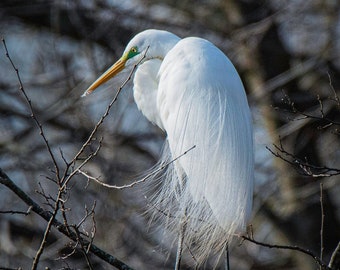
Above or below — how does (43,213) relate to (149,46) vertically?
below

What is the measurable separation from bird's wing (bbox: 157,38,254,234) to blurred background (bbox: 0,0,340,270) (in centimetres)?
206

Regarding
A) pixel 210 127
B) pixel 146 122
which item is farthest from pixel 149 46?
pixel 146 122

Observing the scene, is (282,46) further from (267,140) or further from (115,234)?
(115,234)

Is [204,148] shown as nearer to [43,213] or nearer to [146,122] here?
[43,213]

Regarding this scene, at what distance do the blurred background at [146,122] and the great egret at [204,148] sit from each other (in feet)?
6.52

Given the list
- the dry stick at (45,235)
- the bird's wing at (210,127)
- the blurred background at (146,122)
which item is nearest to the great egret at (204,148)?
the bird's wing at (210,127)

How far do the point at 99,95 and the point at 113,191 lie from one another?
0.73 m

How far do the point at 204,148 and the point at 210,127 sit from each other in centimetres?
10

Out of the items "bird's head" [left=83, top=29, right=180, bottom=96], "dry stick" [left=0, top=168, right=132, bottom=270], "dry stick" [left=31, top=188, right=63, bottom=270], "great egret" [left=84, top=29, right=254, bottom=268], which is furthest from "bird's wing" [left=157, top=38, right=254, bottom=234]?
"dry stick" [left=31, top=188, right=63, bottom=270]

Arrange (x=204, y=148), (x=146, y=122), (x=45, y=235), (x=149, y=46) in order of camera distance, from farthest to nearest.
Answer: (x=146, y=122) → (x=149, y=46) → (x=204, y=148) → (x=45, y=235)

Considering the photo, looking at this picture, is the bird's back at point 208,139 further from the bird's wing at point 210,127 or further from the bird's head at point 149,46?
the bird's head at point 149,46

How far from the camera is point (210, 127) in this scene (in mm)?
3838

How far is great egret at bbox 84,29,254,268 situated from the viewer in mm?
3688

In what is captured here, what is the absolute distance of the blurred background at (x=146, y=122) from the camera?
20.6 ft
